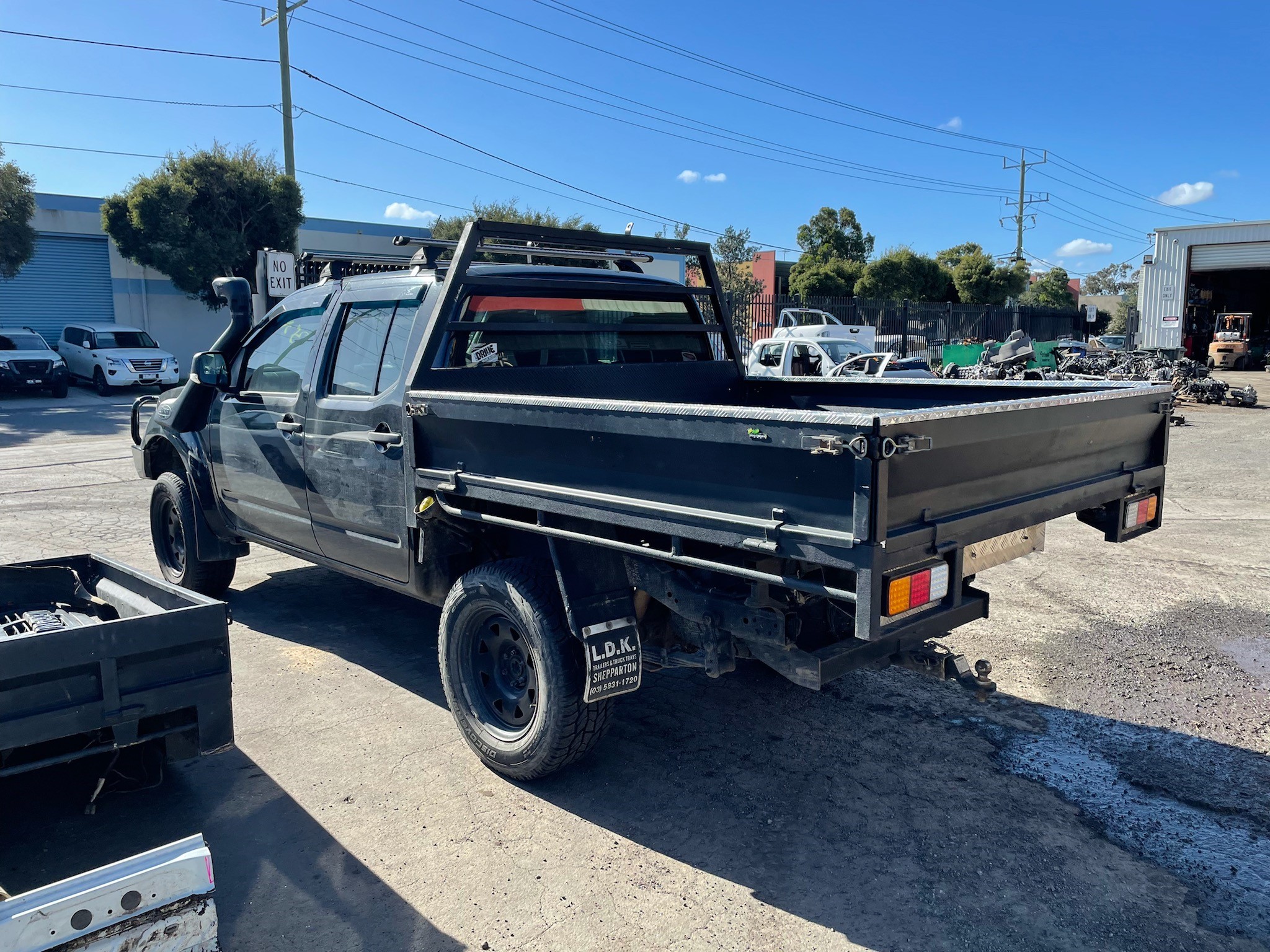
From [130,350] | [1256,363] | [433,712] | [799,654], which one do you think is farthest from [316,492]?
[1256,363]

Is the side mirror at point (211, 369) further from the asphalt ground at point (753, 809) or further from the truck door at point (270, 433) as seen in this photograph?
the asphalt ground at point (753, 809)

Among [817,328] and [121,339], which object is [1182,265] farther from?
[121,339]

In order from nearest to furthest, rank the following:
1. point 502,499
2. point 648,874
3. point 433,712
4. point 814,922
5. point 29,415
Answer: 1. point 814,922
2. point 648,874
3. point 502,499
4. point 433,712
5. point 29,415

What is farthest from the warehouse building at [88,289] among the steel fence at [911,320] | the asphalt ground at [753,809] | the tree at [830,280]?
the asphalt ground at [753,809]

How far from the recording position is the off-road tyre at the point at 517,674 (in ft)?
11.9

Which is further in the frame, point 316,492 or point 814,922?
point 316,492

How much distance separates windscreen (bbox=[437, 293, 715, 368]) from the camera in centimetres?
448

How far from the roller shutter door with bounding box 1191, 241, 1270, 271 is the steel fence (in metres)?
6.38

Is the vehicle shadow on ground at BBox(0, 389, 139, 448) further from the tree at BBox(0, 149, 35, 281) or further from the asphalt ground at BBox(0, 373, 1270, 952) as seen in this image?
the asphalt ground at BBox(0, 373, 1270, 952)

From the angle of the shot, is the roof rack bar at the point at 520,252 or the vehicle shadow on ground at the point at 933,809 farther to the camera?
the roof rack bar at the point at 520,252

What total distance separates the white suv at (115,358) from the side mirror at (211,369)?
21220 mm

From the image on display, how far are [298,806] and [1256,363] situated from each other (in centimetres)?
4131

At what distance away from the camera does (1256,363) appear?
118ft

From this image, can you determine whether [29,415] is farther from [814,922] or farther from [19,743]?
[814,922]
